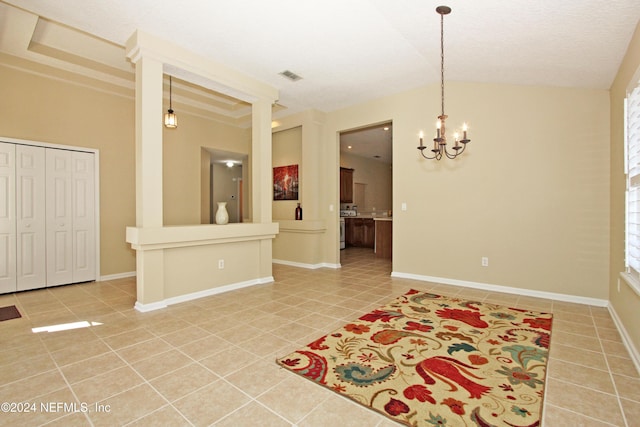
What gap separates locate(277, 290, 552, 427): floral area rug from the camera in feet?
5.69

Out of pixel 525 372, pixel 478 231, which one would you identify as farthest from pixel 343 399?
pixel 478 231

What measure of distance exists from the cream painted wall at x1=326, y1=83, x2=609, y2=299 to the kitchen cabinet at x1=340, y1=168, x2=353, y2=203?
14.4 feet

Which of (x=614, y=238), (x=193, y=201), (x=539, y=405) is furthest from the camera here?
(x=193, y=201)

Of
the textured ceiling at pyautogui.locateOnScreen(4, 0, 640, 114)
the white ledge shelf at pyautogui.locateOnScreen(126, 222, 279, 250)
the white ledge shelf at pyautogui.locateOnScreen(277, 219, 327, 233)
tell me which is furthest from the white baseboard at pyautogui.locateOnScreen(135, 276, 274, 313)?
the textured ceiling at pyautogui.locateOnScreen(4, 0, 640, 114)

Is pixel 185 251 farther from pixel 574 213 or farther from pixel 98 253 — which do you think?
pixel 574 213

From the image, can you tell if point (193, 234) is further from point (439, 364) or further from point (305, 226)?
point (439, 364)

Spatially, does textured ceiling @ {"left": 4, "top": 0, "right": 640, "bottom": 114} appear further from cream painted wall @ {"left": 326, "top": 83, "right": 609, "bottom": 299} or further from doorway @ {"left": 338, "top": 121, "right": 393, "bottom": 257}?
doorway @ {"left": 338, "top": 121, "right": 393, "bottom": 257}

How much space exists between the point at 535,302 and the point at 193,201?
19.9ft

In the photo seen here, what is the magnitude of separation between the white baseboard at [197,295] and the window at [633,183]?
4216 millimetres

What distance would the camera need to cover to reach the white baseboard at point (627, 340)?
2246mm

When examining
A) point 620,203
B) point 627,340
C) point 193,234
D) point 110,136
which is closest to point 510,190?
point 620,203

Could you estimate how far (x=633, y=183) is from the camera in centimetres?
260

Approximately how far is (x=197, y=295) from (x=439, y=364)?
3053mm

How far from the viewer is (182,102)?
5.88 meters
